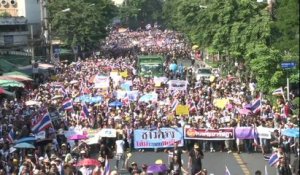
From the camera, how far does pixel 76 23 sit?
267ft

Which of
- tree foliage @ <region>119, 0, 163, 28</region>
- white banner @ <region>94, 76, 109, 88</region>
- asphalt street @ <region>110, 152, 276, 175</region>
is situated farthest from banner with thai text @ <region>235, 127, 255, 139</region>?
tree foliage @ <region>119, 0, 163, 28</region>

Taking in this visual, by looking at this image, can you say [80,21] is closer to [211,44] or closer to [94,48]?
[94,48]

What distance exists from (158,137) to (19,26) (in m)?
53.1

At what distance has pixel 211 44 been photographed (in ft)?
194

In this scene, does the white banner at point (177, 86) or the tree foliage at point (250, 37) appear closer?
the tree foliage at point (250, 37)

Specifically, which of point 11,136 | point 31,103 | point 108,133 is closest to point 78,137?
point 108,133

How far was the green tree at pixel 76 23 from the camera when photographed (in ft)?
265

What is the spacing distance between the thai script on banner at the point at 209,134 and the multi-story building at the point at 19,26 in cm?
3324

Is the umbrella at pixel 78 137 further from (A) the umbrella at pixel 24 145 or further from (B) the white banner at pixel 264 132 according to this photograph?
(B) the white banner at pixel 264 132

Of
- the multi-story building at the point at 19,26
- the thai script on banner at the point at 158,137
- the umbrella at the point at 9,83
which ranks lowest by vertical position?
the thai script on banner at the point at 158,137

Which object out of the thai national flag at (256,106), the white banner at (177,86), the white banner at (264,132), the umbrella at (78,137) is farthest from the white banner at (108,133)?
the white banner at (177,86)

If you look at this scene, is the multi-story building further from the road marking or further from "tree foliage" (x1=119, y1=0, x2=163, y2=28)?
"tree foliage" (x1=119, y1=0, x2=163, y2=28)

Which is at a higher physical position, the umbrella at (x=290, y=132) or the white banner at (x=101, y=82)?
the umbrella at (x=290, y=132)

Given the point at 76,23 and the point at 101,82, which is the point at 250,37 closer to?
the point at 101,82
